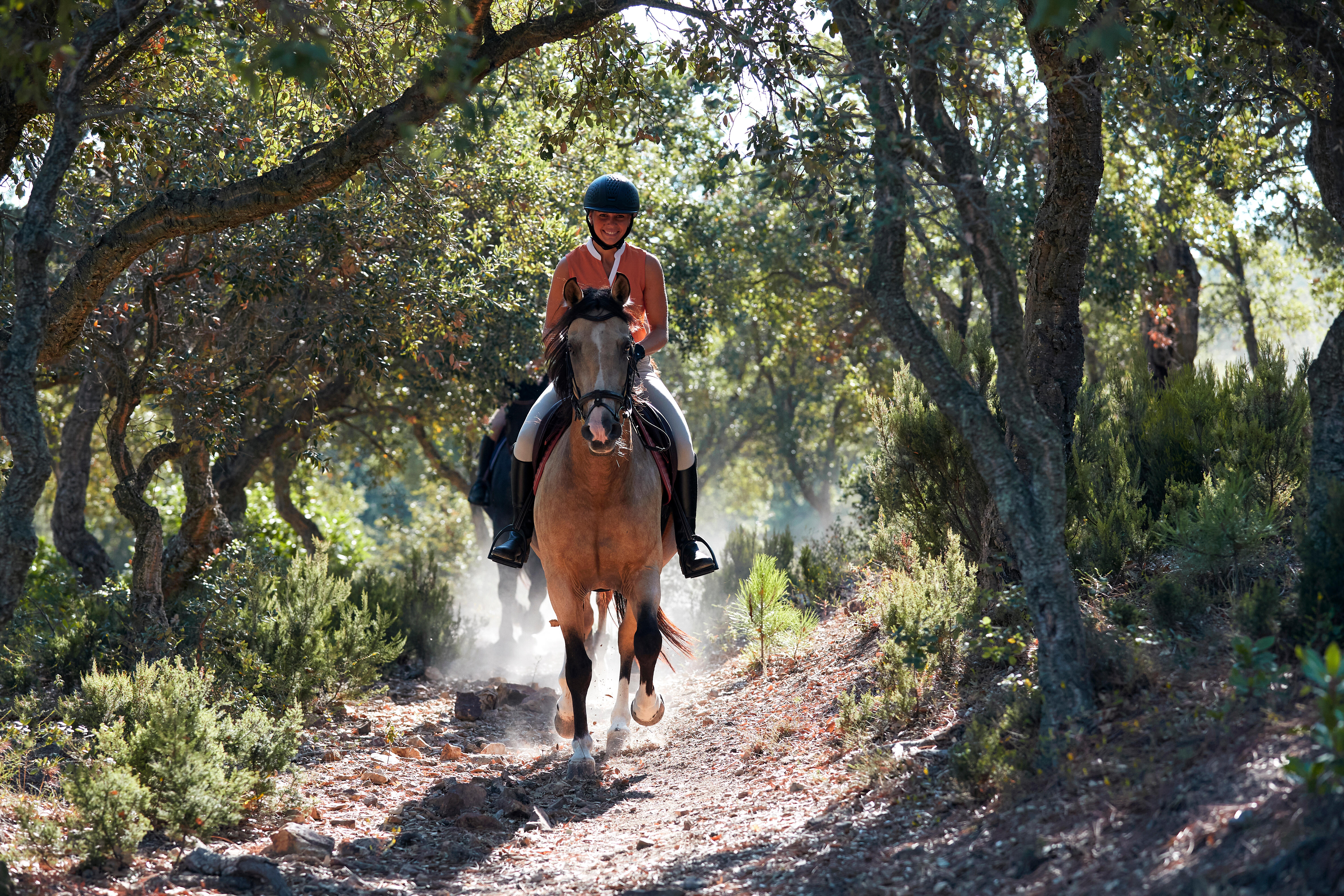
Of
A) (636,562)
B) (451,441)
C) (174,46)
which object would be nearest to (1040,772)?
(636,562)

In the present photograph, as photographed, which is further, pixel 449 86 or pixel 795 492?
pixel 795 492

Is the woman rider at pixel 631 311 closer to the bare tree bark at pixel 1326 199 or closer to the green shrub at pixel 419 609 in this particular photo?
the green shrub at pixel 419 609

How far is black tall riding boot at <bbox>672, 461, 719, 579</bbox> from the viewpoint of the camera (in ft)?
24.0

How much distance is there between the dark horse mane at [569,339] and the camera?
240 inches

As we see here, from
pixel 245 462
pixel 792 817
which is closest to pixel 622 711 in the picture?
pixel 792 817

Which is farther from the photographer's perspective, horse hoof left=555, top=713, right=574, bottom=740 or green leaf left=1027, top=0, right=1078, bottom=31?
horse hoof left=555, top=713, right=574, bottom=740

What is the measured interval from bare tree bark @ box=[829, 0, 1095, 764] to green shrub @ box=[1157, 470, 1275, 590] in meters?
1.32

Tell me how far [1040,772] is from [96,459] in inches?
820

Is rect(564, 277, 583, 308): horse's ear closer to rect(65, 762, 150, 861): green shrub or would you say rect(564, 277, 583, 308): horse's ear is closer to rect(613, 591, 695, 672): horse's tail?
rect(613, 591, 695, 672): horse's tail

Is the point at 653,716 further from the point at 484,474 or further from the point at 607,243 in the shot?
the point at 484,474

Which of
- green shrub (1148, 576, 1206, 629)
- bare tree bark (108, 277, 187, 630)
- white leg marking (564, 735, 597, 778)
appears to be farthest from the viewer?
bare tree bark (108, 277, 187, 630)

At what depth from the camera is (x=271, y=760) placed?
573cm

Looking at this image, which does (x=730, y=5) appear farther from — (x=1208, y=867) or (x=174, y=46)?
(x=1208, y=867)

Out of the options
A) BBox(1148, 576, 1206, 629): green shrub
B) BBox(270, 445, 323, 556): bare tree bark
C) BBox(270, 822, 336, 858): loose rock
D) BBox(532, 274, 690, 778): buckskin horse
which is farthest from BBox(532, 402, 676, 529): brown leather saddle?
BBox(270, 445, 323, 556): bare tree bark
